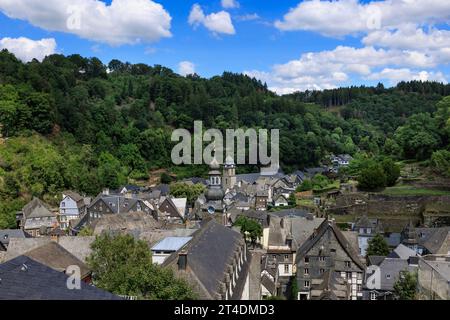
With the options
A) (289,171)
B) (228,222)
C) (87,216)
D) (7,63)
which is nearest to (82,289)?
(228,222)

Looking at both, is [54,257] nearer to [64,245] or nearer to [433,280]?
[64,245]

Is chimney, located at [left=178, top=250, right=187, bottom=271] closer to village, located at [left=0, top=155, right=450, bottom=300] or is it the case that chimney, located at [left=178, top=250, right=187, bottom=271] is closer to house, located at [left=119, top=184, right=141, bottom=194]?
village, located at [left=0, top=155, right=450, bottom=300]

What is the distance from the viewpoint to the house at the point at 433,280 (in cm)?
2381

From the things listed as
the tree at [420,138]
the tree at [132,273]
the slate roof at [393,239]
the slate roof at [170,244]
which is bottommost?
the slate roof at [393,239]

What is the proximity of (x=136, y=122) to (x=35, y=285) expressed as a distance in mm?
93725

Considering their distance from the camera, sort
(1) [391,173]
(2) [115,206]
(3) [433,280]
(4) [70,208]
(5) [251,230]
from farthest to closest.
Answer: (4) [70,208] → (1) [391,173] → (2) [115,206] → (5) [251,230] → (3) [433,280]

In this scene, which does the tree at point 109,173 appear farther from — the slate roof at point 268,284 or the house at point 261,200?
the slate roof at point 268,284

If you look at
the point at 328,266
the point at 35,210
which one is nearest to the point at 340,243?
the point at 328,266

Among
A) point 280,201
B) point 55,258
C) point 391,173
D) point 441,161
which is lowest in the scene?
point 280,201

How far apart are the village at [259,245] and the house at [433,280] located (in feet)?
0.19

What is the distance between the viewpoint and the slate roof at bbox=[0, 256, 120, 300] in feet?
41.0

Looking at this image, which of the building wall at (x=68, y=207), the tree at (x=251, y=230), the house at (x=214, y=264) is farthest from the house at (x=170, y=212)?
the house at (x=214, y=264)

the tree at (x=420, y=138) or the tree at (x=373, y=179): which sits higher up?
the tree at (x=420, y=138)

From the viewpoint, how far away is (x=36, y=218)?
55.9 metres
